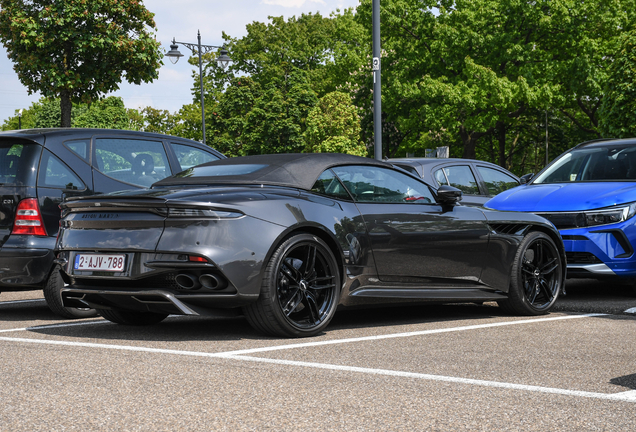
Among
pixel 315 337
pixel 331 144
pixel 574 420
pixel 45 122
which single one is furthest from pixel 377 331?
pixel 45 122

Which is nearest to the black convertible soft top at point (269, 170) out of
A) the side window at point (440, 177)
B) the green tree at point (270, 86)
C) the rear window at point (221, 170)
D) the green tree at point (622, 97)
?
the rear window at point (221, 170)

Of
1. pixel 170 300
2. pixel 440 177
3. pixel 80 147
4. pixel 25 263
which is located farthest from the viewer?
pixel 440 177

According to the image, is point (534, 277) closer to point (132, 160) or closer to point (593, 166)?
point (593, 166)

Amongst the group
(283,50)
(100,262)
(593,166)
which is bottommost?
(100,262)

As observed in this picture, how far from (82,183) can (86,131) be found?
61cm

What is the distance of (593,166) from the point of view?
970 cm

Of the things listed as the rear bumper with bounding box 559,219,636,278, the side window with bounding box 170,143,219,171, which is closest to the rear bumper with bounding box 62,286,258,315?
the side window with bounding box 170,143,219,171

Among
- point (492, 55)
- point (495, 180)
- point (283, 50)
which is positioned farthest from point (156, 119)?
point (495, 180)

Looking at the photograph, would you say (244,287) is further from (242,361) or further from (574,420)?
(574,420)

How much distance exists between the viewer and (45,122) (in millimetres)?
88812

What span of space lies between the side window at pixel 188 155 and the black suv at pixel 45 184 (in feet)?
2.09

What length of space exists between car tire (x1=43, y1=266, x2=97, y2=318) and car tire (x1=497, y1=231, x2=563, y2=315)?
3.74m

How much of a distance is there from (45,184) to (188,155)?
1.83m

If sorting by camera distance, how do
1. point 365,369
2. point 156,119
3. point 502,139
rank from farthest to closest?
point 156,119
point 502,139
point 365,369
